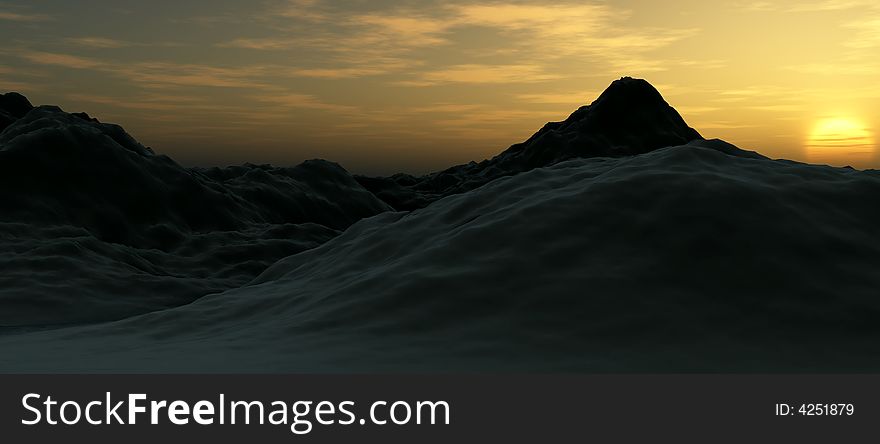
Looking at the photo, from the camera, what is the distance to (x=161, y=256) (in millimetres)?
29062

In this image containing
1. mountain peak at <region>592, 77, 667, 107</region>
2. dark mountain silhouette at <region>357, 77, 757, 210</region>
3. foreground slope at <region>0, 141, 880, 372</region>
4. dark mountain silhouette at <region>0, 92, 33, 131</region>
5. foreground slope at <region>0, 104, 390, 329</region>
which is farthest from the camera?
mountain peak at <region>592, 77, 667, 107</region>

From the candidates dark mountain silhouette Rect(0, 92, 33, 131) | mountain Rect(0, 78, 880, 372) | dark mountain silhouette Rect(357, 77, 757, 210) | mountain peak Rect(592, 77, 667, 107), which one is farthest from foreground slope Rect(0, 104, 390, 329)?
mountain peak Rect(592, 77, 667, 107)

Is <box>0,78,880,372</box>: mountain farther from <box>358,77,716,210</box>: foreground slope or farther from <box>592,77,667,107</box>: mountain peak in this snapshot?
<box>592,77,667,107</box>: mountain peak

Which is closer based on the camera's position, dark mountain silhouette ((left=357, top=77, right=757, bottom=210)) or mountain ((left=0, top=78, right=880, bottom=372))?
mountain ((left=0, top=78, right=880, bottom=372))

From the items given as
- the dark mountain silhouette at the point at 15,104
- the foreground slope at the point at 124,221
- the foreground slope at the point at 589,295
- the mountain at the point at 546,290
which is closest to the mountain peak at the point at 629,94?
the foreground slope at the point at 124,221

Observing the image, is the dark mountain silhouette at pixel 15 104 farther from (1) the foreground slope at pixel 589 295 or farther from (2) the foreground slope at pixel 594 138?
(1) the foreground slope at pixel 589 295

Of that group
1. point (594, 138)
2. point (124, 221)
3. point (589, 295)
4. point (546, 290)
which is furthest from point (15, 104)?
point (589, 295)

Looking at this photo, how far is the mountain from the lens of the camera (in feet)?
32.2

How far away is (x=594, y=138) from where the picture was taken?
3910 inches

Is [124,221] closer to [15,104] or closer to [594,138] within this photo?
[15,104]

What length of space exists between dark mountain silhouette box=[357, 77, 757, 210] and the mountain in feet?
242

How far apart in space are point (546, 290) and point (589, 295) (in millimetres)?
611

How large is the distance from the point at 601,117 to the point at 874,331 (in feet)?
310

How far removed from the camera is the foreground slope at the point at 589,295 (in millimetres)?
9742
